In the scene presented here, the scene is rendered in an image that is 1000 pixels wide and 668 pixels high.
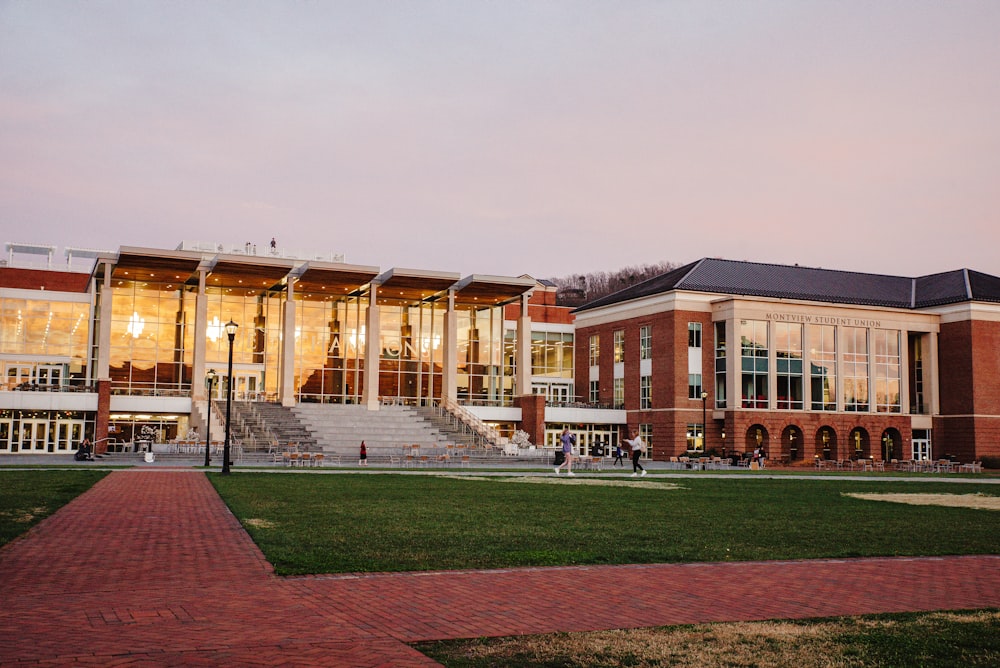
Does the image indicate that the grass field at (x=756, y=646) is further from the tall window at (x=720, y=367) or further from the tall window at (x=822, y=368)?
the tall window at (x=822, y=368)

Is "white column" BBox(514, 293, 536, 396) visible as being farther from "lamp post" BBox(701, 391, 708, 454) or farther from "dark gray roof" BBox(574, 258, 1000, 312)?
"lamp post" BBox(701, 391, 708, 454)

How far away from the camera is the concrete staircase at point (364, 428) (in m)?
49.1

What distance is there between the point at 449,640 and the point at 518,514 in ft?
32.1

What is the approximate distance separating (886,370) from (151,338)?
1905 inches

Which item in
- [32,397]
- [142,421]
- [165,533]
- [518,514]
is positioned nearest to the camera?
[165,533]

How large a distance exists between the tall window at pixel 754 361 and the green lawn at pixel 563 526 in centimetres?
3547

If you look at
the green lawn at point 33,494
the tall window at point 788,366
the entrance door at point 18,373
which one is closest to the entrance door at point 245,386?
the entrance door at point 18,373

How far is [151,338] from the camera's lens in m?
56.8

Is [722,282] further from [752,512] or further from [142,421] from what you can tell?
[752,512]

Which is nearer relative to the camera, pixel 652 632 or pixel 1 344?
pixel 652 632

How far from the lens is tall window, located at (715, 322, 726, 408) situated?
60031 mm

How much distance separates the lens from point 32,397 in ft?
161

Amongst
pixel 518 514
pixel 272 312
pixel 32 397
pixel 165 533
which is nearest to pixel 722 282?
pixel 272 312

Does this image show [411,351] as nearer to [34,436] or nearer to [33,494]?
[34,436]
